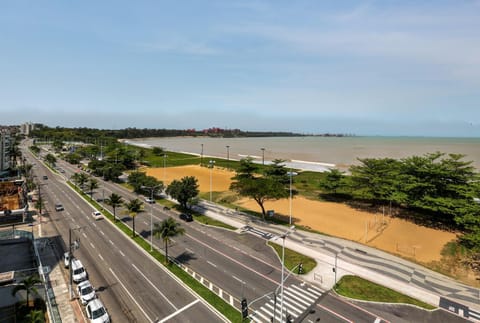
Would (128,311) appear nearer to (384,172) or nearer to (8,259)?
(8,259)

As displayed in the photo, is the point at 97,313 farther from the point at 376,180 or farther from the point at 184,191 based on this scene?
the point at 376,180

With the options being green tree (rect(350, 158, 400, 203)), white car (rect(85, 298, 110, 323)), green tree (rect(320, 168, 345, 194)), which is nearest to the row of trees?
green tree (rect(350, 158, 400, 203))

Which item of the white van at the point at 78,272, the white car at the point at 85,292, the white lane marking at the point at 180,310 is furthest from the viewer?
the white van at the point at 78,272

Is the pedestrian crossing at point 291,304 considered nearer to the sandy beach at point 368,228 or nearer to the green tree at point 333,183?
the sandy beach at point 368,228

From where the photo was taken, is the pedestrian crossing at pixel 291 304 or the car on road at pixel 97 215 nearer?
the pedestrian crossing at pixel 291 304

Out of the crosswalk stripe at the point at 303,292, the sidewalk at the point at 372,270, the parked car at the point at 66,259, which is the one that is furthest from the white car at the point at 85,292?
the sidewalk at the point at 372,270

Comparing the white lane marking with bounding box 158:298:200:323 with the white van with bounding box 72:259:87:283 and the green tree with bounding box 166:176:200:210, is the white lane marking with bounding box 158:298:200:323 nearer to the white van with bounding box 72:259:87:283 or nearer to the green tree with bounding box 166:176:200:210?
the white van with bounding box 72:259:87:283

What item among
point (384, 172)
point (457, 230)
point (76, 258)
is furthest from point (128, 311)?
point (384, 172)
